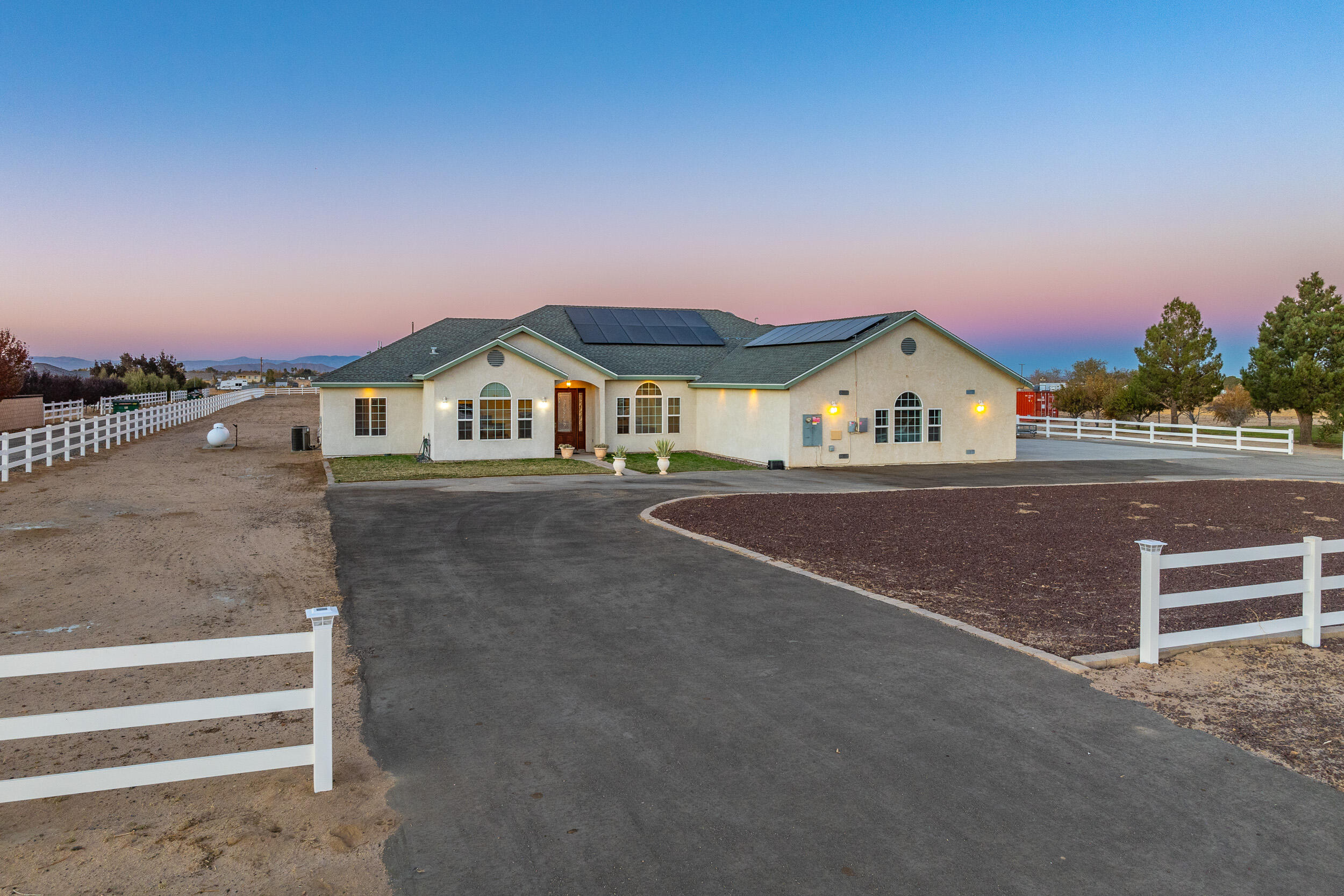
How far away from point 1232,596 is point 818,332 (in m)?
24.2

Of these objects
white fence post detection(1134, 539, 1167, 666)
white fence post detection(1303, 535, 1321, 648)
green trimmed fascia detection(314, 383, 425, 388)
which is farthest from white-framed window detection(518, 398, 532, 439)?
white fence post detection(1303, 535, 1321, 648)

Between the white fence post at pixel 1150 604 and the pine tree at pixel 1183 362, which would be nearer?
the white fence post at pixel 1150 604

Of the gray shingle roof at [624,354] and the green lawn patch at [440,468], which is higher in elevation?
the gray shingle roof at [624,354]

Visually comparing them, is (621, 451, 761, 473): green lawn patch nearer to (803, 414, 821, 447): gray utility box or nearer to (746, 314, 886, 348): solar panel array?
(803, 414, 821, 447): gray utility box

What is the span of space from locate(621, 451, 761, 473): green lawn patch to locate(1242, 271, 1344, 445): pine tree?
1178 inches

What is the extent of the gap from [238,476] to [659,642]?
1947cm

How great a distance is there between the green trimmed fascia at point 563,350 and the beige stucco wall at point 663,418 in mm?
879

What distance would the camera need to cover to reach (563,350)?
31156 mm

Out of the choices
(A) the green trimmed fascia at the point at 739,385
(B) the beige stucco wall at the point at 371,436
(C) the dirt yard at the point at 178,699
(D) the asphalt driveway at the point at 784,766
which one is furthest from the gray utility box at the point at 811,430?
(D) the asphalt driveway at the point at 784,766

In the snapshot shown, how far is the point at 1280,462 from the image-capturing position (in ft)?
98.9

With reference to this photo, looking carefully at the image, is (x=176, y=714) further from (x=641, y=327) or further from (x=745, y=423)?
(x=641, y=327)

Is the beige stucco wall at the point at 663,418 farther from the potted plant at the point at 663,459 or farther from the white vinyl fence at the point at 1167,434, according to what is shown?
the white vinyl fence at the point at 1167,434

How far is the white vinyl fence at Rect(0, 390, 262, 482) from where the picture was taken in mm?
23594

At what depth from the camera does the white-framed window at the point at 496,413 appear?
97.1ft
